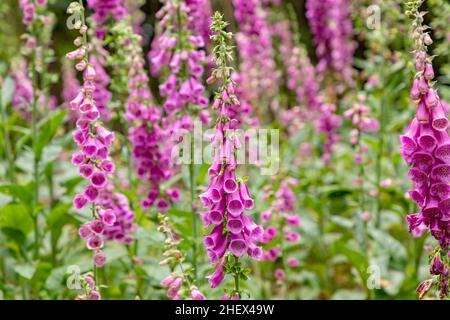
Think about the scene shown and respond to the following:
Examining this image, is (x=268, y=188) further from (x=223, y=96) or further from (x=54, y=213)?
(x=223, y=96)

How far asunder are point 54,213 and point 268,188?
4.38 ft

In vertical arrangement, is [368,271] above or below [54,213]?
below

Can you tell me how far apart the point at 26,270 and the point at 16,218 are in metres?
0.39

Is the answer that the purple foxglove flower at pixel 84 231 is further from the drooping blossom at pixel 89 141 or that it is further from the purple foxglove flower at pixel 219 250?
the purple foxglove flower at pixel 219 250

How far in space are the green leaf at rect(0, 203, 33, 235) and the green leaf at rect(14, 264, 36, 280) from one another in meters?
0.31

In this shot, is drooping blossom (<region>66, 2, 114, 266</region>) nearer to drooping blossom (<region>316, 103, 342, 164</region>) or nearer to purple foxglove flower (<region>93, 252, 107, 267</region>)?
purple foxglove flower (<region>93, 252, 107, 267</region>)

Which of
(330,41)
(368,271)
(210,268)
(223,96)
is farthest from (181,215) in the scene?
(330,41)

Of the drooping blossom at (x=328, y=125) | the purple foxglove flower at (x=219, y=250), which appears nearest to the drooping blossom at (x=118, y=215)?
the purple foxglove flower at (x=219, y=250)

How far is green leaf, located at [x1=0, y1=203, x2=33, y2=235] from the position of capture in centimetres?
386

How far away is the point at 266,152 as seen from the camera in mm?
4336

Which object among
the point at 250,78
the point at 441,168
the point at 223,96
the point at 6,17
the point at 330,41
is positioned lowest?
the point at 441,168

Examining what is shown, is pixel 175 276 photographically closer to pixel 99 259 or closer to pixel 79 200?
pixel 99 259

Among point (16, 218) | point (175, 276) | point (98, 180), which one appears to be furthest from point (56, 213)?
point (175, 276)

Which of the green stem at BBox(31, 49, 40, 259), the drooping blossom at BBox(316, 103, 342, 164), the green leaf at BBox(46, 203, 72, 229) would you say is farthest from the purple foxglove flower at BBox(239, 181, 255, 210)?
the drooping blossom at BBox(316, 103, 342, 164)
